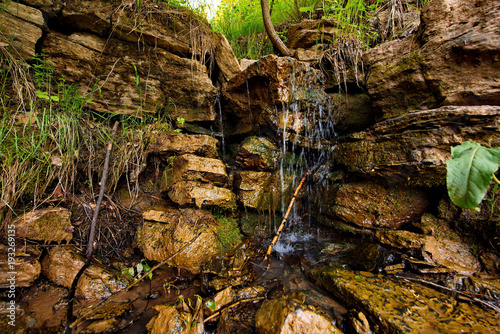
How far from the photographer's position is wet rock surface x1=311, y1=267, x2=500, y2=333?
1346mm

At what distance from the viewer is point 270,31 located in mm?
3961

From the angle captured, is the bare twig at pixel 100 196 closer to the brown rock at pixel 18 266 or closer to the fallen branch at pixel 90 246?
the fallen branch at pixel 90 246

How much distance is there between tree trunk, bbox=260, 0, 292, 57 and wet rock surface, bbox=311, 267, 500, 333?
4.29 meters

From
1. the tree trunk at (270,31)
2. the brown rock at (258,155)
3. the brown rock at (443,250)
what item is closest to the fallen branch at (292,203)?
the brown rock at (258,155)

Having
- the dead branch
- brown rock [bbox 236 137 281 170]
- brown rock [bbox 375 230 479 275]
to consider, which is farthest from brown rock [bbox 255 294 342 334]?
brown rock [bbox 236 137 281 170]

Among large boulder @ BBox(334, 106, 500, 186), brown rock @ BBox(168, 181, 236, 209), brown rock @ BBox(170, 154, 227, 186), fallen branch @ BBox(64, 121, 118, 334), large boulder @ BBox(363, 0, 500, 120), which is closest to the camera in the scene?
fallen branch @ BBox(64, 121, 118, 334)

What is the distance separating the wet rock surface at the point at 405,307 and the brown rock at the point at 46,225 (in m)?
3.02

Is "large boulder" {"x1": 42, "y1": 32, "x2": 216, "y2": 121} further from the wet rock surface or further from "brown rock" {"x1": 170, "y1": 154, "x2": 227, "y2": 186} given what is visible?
the wet rock surface

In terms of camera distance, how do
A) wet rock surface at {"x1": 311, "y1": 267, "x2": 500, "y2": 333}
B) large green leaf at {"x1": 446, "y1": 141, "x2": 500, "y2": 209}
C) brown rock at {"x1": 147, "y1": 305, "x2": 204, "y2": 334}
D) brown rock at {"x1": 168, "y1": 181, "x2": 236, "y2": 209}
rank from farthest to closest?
brown rock at {"x1": 168, "y1": 181, "x2": 236, "y2": 209}
brown rock at {"x1": 147, "y1": 305, "x2": 204, "y2": 334}
wet rock surface at {"x1": 311, "y1": 267, "x2": 500, "y2": 333}
large green leaf at {"x1": 446, "y1": 141, "x2": 500, "y2": 209}

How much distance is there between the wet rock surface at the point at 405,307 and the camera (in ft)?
4.42

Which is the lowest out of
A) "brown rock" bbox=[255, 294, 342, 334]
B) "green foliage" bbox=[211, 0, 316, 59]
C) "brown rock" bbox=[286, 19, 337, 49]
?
"brown rock" bbox=[255, 294, 342, 334]

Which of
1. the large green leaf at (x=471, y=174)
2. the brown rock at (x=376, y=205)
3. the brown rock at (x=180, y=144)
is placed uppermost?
the brown rock at (x=180, y=144)

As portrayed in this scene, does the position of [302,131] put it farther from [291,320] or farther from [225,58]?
[291,320]

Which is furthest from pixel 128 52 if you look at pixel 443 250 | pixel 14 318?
pixel 443 250
